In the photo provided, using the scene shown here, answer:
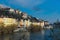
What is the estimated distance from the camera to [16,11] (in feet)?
237

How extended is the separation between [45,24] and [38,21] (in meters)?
3.17

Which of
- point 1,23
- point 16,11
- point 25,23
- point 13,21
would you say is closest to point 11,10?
point 16,11

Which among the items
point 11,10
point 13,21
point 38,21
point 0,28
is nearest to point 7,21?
point 13,21

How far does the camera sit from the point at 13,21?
5741 centimetres

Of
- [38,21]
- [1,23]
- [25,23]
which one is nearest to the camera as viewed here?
[1,23]

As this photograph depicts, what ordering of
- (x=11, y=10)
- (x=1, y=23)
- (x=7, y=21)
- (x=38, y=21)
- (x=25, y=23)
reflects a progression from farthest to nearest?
(x=38, y=21), (x=11, y=10), (x=25, y=23), (x=7, y=21), (x=1, y=23)

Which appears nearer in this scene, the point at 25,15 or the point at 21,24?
the point at 21,24

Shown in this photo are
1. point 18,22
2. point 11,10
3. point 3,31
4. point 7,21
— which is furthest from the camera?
point 11,10

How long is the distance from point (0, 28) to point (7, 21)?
916cm

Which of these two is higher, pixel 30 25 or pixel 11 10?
pixel 11 10

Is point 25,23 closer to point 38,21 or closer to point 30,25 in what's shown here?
point 30,25

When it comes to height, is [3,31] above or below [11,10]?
below

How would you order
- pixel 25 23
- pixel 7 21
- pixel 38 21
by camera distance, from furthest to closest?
1. pixel 38 21
2. pixel 25 23
3. pixel 7 21

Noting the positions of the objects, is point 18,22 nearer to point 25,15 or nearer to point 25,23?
point 25,23
